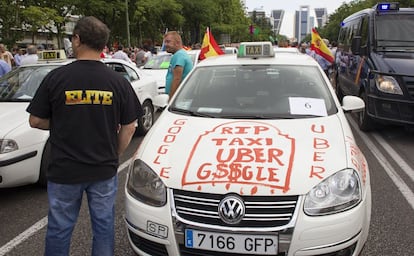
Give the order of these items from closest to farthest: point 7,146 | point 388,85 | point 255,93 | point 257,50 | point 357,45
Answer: point 255,93 < point 7,146 < point 257,50 < point 388,85 < point 357,45

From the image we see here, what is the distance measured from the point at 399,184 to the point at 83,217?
345cm

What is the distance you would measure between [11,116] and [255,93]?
8.63 ft

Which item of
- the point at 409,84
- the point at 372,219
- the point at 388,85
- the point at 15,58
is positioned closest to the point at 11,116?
the point at 372,219

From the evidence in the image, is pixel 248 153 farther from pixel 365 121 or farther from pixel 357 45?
pixel 357 45

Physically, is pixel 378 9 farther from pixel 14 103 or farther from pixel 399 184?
pixel 14 103

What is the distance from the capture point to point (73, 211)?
2.61 m

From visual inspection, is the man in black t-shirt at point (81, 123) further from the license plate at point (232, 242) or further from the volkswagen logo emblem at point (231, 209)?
the volkswagen logo emblem at point (231, 209)

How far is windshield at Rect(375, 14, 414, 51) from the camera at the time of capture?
719 centimetres

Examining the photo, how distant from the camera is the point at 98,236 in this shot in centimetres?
269

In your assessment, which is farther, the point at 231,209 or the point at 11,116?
the point at 11,116

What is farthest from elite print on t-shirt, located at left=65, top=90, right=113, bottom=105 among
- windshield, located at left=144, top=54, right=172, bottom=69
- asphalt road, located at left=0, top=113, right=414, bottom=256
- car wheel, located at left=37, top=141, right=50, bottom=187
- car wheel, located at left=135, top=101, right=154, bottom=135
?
windshield, located at left=144, top=54, right=172, bottom=69

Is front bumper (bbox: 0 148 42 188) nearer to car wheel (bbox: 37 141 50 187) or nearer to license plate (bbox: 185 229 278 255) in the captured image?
car wheel (bbox: 37 141 50 187)

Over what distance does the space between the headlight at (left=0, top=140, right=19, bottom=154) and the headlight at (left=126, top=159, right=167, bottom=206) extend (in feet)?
5.68

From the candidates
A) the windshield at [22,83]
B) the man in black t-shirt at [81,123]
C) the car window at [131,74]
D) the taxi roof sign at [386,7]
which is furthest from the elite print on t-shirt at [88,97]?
the taxi roof sign at [386,7]
